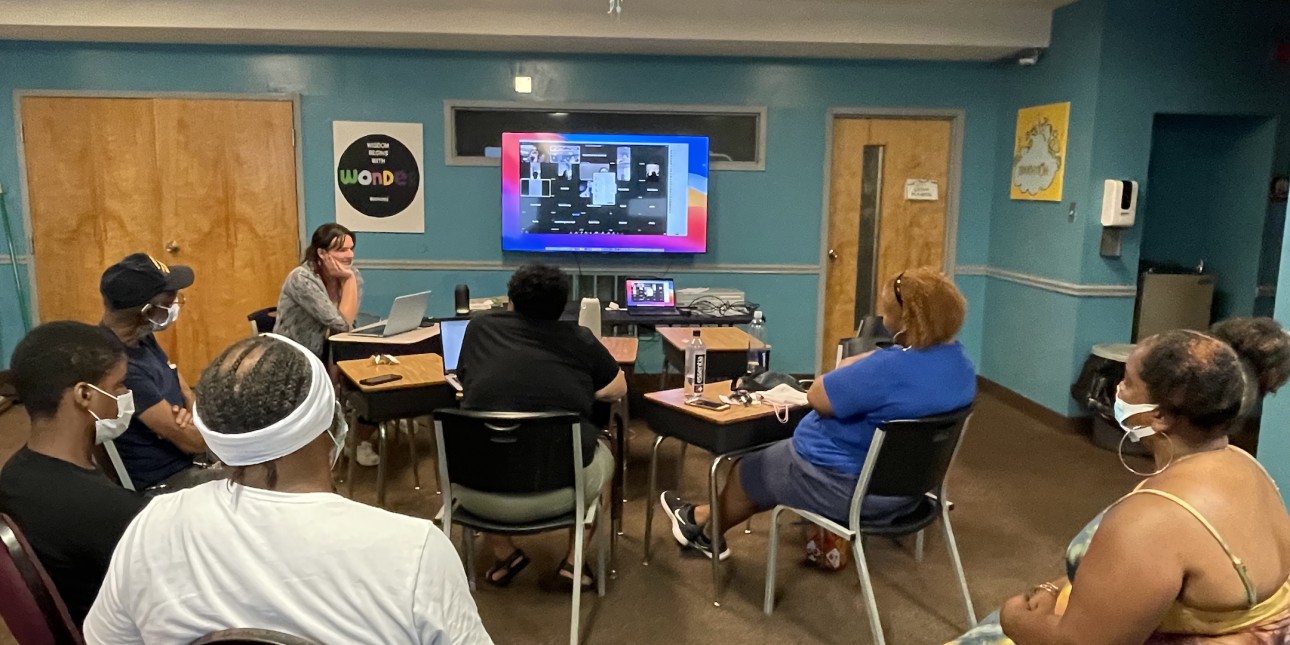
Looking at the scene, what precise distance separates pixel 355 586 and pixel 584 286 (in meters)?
4.66

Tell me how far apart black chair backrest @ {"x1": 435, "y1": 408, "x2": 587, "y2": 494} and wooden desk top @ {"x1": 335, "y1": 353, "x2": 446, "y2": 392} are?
0.70 m

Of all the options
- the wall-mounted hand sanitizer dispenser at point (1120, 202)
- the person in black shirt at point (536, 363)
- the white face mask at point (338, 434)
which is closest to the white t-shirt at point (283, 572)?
the white face mask at point (338, 434)

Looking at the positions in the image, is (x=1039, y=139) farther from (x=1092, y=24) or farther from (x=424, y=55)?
(x=424, y=55)

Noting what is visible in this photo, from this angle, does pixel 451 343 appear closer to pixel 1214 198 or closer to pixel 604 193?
pixel 604 193

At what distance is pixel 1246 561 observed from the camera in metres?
1.33

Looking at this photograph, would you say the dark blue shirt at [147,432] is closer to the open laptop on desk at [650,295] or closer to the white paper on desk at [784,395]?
the white paper on desk at [784,395]

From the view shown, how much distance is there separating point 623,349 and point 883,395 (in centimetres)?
167

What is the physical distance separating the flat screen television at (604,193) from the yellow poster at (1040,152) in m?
2.04

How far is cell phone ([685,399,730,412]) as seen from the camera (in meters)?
2.78

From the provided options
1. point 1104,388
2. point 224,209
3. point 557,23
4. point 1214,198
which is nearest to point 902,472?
point 1104,388

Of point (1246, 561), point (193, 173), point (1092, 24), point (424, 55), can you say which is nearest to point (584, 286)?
point (424, 55)

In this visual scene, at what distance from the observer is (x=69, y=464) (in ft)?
5.83

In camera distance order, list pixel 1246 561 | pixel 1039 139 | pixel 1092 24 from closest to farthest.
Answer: pixel 1246 561 → pixel 1092 24 → pixel 1039 139

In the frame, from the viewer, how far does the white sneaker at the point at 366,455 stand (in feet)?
13.9
